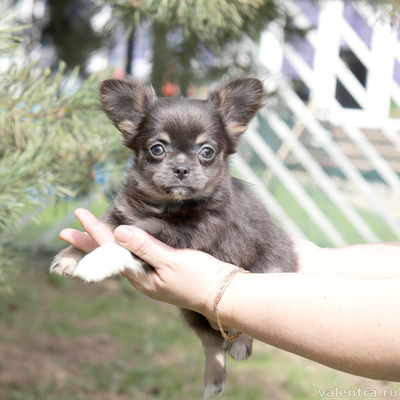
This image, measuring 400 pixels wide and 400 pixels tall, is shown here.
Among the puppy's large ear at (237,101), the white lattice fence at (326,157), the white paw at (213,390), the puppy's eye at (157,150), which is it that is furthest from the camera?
the white lattice fence at (326,157)

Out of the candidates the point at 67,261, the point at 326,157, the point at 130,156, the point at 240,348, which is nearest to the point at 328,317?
the point at 240,348

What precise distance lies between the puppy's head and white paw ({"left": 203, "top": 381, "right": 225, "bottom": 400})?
106 centimetres

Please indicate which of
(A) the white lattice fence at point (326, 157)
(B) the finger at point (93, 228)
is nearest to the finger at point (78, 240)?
(B) the finger at point (93, 228)

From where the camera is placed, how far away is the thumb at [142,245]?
1.90 m

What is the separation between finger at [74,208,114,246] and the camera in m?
2.05

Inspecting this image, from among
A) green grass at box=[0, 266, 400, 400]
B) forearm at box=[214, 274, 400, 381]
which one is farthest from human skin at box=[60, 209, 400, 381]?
green grass at box=[0, 266, 400, 400]

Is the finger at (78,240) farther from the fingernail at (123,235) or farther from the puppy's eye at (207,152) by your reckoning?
the puppy's eye at (207,152)

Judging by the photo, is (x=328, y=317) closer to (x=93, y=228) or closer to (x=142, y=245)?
(x=142, y=245)

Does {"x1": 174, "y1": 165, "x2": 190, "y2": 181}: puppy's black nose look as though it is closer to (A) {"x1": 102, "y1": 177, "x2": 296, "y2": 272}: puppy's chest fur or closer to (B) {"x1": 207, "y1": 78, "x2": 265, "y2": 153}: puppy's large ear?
(A) {"x1": 102, "y1": 177, "x2": 296, "y2": 272}: puppy's chest fur

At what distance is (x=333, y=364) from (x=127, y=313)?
14.0 feet

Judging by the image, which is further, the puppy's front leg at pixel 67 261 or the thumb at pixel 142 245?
the puppy's front leg at pixel 67 261

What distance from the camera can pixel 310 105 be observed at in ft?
26.8

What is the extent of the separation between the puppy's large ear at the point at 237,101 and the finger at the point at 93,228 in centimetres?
83

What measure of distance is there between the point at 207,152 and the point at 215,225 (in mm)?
365
